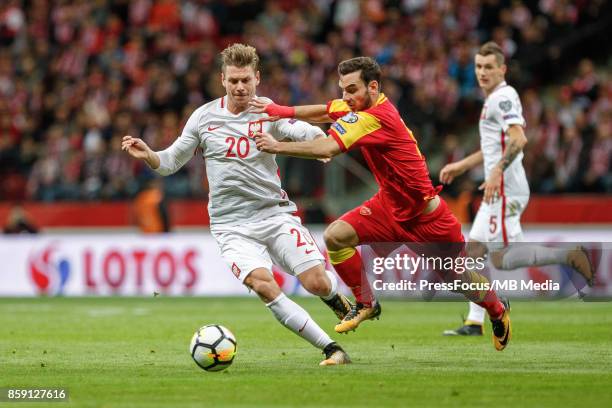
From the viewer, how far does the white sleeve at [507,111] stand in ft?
38.4

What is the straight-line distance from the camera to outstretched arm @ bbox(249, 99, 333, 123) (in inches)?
372

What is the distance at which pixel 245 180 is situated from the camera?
970 cm

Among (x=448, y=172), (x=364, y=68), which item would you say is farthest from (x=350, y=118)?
(x=448, y=172)

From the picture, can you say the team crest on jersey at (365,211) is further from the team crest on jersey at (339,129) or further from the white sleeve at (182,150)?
the white sleeve at (182,150)

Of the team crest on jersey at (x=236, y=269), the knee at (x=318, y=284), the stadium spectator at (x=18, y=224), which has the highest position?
the team crest on jersey at (x=236, y=269)

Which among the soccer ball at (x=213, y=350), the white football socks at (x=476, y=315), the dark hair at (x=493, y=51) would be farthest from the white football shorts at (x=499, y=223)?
the soccer ball at (x=213, y=350)

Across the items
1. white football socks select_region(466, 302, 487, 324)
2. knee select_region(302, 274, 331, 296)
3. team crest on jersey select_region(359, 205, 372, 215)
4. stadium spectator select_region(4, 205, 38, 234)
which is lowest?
stadium spectator select_region(4, 205, 38, 234)

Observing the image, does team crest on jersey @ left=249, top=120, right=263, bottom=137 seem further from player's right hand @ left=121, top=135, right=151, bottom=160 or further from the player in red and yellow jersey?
player's right hand @ left=121, top=135, right=151, bottom=160

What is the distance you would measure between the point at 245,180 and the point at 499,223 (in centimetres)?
357

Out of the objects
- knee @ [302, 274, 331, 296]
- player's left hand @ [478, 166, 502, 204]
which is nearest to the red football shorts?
knee @ [302, 274, 331, 296]

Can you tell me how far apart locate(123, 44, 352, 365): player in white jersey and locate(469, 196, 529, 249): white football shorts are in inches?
107

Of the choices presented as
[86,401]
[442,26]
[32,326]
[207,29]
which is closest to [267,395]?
[86,401]

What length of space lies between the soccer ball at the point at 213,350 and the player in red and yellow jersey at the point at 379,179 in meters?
1.14

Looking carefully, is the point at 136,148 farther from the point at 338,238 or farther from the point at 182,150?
the point at 338,238
